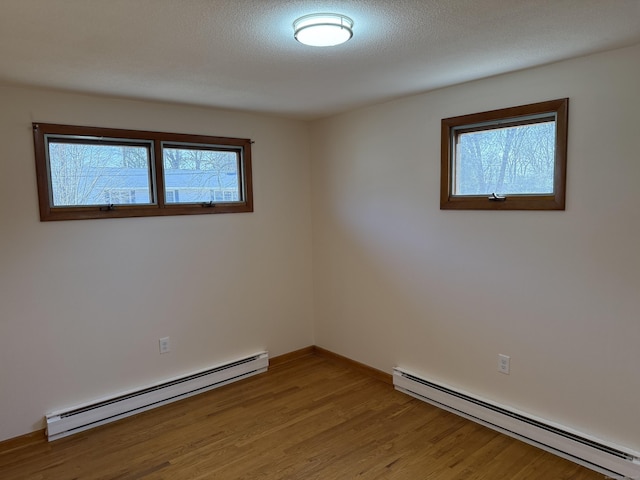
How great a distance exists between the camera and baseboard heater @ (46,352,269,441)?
2.86 metres

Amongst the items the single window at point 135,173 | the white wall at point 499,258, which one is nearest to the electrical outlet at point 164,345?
the single window at point 135,173

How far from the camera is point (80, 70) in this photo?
2328mm

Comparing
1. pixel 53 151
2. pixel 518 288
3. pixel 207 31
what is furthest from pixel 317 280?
pixel 207 31

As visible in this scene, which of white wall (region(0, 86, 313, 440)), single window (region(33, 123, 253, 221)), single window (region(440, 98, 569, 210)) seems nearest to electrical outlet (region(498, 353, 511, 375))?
single window (region(440, 98, 569, 210))

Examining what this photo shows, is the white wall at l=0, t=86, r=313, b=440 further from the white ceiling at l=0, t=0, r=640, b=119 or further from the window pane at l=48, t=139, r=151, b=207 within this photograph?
the white ceiling at l=0, t=0, r=640, b=119

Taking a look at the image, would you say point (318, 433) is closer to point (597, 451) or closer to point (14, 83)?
point (597, 451)

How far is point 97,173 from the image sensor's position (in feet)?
9.91

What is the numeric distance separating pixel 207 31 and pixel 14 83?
1564mm

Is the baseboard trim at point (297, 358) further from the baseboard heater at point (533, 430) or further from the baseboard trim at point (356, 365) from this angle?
the baseboard heater at point (533, 430)

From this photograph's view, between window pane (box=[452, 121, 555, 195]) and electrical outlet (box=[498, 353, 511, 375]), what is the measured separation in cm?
108

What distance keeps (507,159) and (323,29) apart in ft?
5.19

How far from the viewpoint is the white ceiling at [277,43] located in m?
1.63

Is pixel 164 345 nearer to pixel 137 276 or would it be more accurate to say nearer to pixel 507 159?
pixel 137 276

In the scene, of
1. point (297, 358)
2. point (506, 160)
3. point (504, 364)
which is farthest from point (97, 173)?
point (504, 364)
